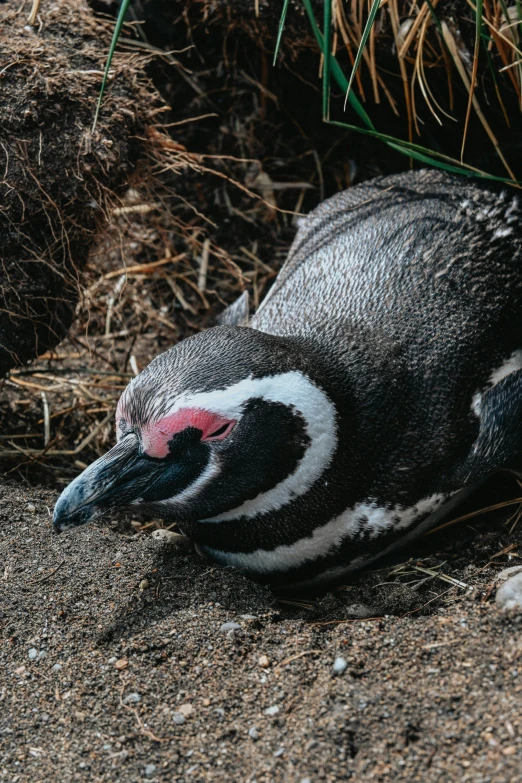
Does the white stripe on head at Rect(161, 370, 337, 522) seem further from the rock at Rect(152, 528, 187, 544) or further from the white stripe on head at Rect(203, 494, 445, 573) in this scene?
the rock at Rect(152, 528, 187, 544)

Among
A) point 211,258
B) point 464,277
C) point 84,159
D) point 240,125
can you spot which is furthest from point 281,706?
point 240,125

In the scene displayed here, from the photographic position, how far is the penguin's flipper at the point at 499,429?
9.85 ft

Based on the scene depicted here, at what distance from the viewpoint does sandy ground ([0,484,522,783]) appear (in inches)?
78.6

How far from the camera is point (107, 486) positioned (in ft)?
8.56

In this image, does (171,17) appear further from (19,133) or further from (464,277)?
(464,277)

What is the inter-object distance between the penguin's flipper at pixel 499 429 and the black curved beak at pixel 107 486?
44.1 inches

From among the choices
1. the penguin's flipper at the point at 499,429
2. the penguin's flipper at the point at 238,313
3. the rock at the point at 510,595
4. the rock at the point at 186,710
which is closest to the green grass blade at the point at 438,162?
the penguin's flipper at the point at 499,429

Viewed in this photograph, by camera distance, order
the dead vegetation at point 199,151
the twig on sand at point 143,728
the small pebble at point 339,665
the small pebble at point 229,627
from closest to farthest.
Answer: the twig on sand at point 143,728 < the small pebble at point 339,665 < the small pebble at point 229,627 < the dead vegetation at point 199,151

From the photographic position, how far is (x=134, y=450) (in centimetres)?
265

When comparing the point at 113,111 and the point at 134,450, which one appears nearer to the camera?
the point at 134,450

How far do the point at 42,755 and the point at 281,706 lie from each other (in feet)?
1.98

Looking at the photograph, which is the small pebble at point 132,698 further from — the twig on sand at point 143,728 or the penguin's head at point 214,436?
the penguin's head at point 214,436

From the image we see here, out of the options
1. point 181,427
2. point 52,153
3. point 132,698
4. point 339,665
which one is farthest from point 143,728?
point 52,153

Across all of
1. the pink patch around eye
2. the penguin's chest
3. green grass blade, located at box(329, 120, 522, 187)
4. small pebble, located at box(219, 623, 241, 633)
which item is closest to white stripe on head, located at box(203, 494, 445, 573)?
the penguin's chest
